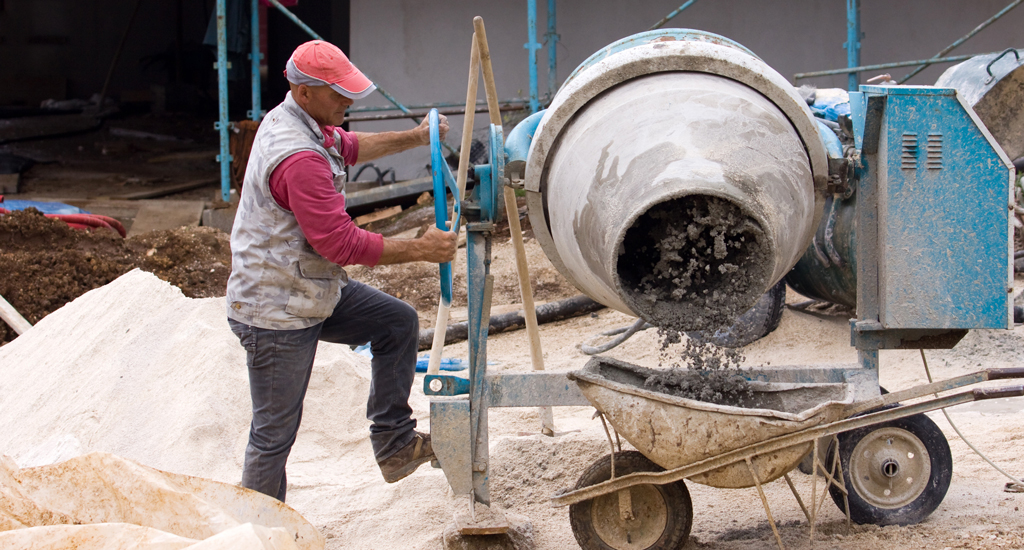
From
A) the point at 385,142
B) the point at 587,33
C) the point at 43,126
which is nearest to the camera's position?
the point at 385,142

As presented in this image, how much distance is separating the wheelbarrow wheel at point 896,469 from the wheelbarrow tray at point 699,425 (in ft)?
1.59

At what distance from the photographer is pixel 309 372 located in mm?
2539

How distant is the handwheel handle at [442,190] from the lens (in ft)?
8.11

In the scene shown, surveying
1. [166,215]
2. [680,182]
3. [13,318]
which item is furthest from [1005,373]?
[166,215]

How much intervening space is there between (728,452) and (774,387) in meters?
0.38

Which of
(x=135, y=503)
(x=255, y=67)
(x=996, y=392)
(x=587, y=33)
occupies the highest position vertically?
(x=587, y=33)

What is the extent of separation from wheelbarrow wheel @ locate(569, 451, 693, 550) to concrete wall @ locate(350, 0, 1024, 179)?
19.0 ft

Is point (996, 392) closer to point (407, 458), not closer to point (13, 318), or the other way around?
point (407, 458)

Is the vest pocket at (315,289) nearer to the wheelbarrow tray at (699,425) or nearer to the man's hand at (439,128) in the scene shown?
the man's hand at (439,128)

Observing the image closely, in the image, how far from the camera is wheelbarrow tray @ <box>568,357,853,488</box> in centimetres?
214

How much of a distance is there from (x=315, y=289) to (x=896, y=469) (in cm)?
182

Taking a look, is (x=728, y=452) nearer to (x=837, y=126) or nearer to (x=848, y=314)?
(x=837, y=126)

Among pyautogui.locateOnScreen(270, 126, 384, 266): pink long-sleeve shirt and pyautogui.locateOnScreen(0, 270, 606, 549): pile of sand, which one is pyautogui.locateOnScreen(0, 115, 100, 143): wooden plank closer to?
pyautogui.locateOnScreen(0, 270, 606, 549): pile of sand

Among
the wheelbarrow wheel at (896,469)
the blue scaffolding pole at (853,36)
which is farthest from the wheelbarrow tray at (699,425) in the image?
the blue scaffolding pole at (853,36)
